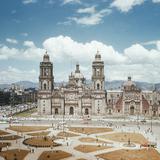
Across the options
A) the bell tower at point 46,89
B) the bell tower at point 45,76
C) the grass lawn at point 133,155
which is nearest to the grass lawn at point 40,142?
the grass lawn at point 133,155

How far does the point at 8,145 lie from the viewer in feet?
279

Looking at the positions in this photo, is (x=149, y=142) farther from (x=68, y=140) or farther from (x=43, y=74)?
(x=43, y=74)

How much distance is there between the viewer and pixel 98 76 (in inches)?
6161

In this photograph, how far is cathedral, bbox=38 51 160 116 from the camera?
156875 mm

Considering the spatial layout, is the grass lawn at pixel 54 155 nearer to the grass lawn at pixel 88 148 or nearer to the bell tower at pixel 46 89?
the grass lawn at pixel 88 148

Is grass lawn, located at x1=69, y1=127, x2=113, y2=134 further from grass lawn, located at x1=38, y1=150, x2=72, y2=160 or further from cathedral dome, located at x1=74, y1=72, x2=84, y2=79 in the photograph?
cathedral dome, located at x1=74, y1=72, x2=84, y2=79

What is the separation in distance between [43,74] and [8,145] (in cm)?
7492

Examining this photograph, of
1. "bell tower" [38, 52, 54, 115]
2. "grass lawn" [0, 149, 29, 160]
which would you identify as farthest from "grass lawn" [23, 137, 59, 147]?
"bell tower" [38, 52, 54, 115]

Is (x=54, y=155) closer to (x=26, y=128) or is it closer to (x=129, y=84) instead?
(x=26, y=128)

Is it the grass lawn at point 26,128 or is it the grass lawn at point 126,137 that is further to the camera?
the grass lawn at point 26,128

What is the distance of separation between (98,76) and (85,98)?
11628mm

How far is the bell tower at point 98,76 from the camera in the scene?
513 feet

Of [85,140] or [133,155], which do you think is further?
[85,140]

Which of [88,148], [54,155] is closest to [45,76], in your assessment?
[88,148]
